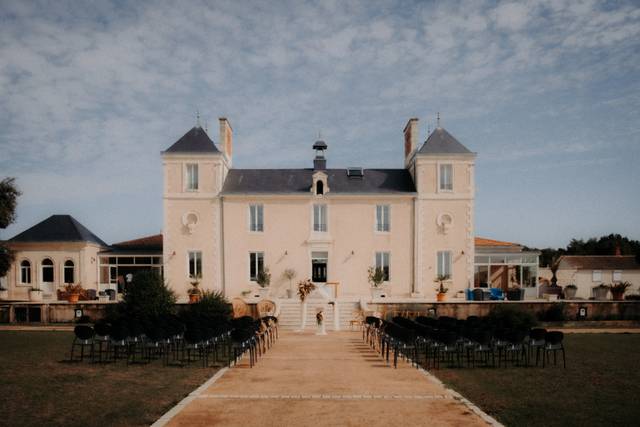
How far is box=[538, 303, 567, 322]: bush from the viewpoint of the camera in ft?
68.2

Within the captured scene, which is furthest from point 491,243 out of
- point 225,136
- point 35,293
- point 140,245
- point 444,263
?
point 35,293

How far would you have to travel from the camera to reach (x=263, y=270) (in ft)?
79.9

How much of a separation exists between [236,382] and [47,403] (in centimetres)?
294

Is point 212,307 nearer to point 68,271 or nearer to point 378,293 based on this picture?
point 378,293

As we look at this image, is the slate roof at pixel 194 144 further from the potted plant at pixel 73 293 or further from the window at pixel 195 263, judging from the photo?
the potted plant at pixel 73 293

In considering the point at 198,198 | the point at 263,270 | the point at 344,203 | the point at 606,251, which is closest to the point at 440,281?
the point at 344,203

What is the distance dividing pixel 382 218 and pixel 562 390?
1680 cm

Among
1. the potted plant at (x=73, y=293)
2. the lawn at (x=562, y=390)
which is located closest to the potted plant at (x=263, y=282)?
the potted plant at (x=73, y=293)

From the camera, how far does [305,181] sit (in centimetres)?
2606

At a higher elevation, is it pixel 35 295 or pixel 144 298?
pixel 144 298

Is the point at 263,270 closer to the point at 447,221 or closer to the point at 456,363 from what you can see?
the point at 447,221

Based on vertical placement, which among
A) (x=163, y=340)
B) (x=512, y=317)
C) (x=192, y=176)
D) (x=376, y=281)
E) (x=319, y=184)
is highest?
(x=192, y=176)

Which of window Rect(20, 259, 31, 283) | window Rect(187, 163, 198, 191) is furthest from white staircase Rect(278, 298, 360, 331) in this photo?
window Rect(20, 259, 31, 283)

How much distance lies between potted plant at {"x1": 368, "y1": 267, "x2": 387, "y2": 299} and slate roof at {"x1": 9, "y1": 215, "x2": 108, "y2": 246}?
47.7 ft
